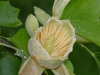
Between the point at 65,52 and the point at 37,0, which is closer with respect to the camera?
the point at 65,52

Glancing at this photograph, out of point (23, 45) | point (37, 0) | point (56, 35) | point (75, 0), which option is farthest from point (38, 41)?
point (37, 0)

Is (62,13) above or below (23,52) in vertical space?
above

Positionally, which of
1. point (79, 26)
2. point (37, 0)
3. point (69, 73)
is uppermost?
point (79, 26)

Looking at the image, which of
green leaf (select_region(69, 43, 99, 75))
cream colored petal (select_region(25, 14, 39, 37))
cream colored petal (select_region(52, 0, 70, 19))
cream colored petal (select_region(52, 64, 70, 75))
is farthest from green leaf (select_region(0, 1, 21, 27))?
green leaf (select_region(69, 43, 99, 75))

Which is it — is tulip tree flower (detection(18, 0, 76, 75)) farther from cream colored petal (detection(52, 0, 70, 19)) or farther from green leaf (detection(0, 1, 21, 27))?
green leaf (detection(0, 1, 21, 27))

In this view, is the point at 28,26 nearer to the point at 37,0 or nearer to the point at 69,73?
the point at 69,73

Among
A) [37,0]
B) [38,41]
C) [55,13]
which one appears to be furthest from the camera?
[37,0]
